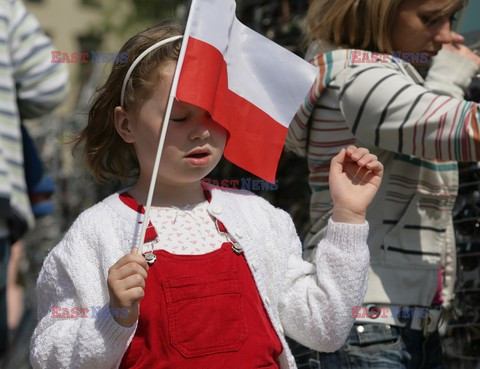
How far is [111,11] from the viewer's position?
2502 cm

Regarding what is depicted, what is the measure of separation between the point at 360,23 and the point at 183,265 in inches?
43.4

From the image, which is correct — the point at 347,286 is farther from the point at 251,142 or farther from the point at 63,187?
the point at 63,187

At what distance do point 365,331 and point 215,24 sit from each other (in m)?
0.99

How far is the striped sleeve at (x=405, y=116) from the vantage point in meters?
2.71

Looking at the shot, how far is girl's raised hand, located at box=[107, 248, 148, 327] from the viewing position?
218cm

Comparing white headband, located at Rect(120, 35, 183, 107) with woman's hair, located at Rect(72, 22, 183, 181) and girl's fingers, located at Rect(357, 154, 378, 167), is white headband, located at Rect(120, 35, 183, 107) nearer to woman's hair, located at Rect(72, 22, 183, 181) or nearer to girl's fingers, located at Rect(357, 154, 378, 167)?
woman's hair, located at Rect(72, 22, 183, 181)

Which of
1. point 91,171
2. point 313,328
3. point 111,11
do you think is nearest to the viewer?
point 313,328

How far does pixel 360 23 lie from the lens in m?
3.08

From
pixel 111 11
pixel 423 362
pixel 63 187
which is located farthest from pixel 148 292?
pixel 111 11

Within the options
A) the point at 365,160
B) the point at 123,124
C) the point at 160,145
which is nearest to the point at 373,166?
the point at 365,160

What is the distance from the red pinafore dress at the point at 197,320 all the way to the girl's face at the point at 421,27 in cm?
104

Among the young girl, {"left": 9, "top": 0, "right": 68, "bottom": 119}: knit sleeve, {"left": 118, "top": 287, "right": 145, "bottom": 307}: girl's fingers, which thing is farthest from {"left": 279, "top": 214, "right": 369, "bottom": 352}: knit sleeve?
{"left": 9, "top": 0, "right": 68, "bottom": 119}: knit sleeve

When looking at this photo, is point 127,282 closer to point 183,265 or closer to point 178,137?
point 183,265

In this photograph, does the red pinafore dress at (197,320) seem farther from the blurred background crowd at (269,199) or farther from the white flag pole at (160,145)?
the blurred background crowd at (269,199)
